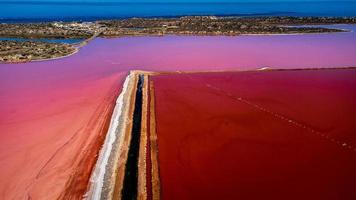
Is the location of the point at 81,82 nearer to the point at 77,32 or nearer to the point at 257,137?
the point at 257,137

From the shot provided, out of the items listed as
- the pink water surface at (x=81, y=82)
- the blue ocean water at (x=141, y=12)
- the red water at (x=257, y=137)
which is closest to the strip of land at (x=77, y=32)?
the pink water surface at (x=81, y=82)

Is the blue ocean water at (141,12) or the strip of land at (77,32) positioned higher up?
the blue ocean water at (141,12)

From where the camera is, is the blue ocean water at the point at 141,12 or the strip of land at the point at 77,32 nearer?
the strip of land at the point at 77,32

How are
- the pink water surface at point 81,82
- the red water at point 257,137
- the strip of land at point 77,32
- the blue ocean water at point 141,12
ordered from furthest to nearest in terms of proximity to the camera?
the blue ocean water at point 141,12 < the strip of land at point 77,32 < the pink water surface at point 81,82 < the red water at point 257,137

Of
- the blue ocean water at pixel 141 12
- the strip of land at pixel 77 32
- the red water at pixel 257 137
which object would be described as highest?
the blue ocean water at pixel 141 12

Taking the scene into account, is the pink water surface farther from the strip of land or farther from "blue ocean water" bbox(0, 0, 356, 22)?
"blue ocean water" bbox(0, 0, 356, 22)

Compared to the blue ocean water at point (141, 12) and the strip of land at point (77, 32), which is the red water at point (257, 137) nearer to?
the strip of land at point (77, 32)
